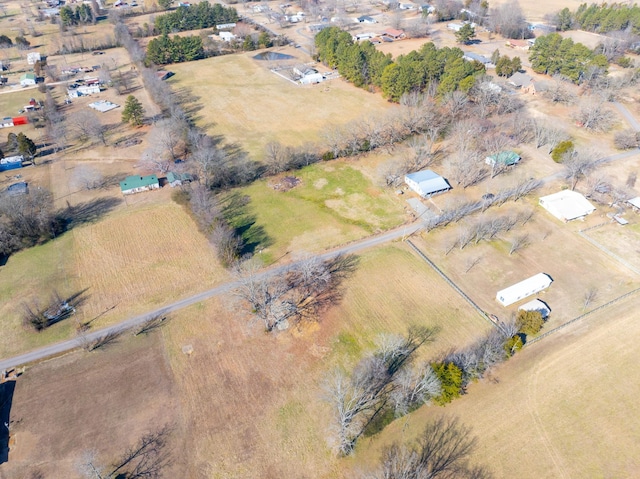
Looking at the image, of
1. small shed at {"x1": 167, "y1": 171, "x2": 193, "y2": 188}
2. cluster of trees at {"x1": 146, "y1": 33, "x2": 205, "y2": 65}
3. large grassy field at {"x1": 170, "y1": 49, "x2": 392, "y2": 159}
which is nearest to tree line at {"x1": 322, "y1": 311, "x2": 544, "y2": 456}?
small shed at {"x1": 167, "y1": 171, "x2": 193, "y2": 188}

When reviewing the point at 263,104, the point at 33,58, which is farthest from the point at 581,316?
the point at 33,58

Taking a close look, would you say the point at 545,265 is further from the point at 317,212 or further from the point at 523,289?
the point at 317,212

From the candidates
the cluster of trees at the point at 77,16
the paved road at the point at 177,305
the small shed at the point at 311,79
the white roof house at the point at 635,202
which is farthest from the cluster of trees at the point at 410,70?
the cluster of trees at the point at 77,16

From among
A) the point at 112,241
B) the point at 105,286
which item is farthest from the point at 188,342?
the point at 112,241

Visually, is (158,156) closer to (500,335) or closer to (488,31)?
(500,335)

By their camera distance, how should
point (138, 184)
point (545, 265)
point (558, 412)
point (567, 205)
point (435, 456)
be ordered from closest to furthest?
point (435, 456) < point (558, 412) < point (545, 265) < point (567, 205) < point (138, 184)

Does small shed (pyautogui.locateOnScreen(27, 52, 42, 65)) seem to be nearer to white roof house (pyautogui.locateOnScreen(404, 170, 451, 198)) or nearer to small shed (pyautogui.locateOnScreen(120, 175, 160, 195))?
small shed (pyautogui.locateOnScreen(120, 175, 160, 195))
